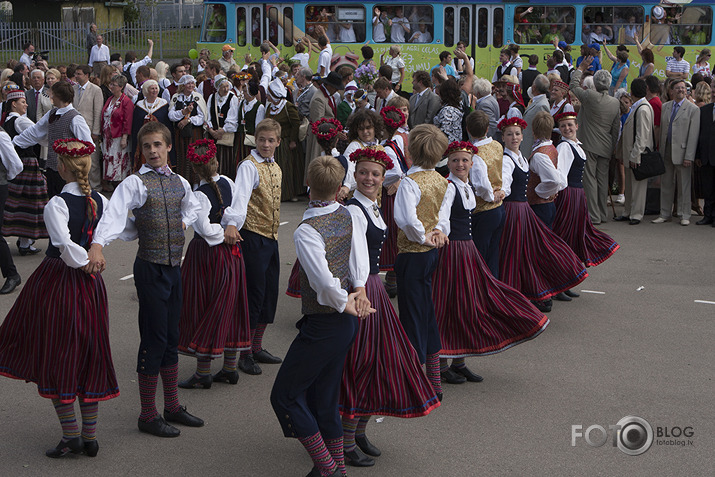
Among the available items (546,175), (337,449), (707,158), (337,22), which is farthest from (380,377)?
(337,22)

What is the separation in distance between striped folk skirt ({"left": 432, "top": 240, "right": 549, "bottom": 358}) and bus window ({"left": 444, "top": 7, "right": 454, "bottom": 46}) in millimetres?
13889

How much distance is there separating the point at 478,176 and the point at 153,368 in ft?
9.30

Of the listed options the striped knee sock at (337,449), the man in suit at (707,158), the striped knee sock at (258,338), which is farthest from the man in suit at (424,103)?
the striped knee sock at (337,449)

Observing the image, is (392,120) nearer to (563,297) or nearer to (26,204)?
(563,297)

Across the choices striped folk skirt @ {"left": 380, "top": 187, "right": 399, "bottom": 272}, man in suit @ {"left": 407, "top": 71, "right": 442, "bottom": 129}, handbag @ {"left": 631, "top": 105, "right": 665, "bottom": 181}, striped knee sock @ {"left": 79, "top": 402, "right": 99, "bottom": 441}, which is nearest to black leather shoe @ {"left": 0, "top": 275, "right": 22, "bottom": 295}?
striped folk skirt @ {"left": 380, "top": 187, "right": 399, "bottom": 272}

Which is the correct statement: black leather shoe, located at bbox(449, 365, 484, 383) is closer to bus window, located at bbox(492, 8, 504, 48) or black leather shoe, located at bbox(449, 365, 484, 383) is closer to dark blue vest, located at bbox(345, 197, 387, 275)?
dark blue vest, located at bbox(345, 197, 387, 275)

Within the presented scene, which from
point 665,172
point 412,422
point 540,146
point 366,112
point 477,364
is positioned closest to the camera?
point 412,422

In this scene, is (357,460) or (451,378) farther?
(451,378)

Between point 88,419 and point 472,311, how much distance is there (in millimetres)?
2495

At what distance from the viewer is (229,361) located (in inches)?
230

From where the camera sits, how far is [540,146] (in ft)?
25.1

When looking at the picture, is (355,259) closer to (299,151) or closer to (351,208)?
(351,208)

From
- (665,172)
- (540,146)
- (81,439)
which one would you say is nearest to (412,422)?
(81,439)

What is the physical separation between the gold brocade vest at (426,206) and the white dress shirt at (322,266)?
119cm
